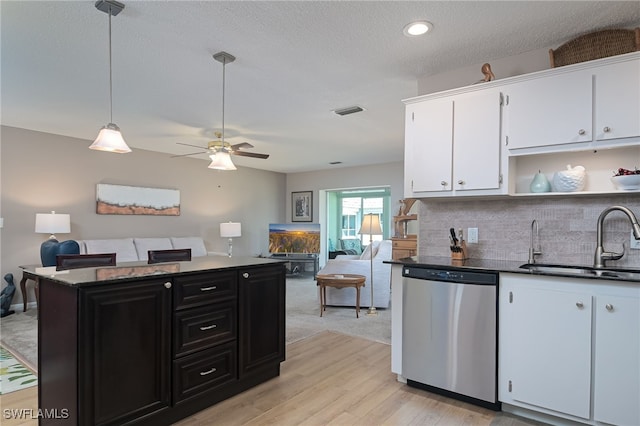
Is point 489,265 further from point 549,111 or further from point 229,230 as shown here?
point 229,230

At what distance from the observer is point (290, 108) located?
12.9 ft

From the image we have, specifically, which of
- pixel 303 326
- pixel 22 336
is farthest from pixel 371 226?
pixel 22 336

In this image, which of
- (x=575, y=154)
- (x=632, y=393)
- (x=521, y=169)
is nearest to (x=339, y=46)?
(x=521, y=169)

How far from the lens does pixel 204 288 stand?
91.8 inches

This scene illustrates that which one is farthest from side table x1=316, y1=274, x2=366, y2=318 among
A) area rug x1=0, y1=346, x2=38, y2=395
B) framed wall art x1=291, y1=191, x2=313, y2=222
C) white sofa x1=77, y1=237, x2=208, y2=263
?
framed wall art x1=291, y1=191, x2=313, y2=222

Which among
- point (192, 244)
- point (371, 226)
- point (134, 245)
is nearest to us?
point (371, 226)

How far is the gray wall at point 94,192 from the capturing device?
15.9 feet

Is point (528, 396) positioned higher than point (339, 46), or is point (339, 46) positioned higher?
point (339, 46)

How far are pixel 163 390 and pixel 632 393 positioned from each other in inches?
103

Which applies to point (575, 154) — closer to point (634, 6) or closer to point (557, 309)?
point (634, 6)

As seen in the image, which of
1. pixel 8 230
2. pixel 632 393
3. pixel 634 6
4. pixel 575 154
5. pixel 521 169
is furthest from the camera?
pixel 8 230

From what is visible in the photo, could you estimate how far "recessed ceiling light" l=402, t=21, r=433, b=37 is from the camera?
7.35 ft

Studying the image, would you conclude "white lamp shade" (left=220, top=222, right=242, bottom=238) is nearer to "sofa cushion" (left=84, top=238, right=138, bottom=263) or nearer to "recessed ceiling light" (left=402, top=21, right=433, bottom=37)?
"sofa cushion" (left=84, top=238, right=138, bottom=263)

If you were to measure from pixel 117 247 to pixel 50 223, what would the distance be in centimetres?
100
